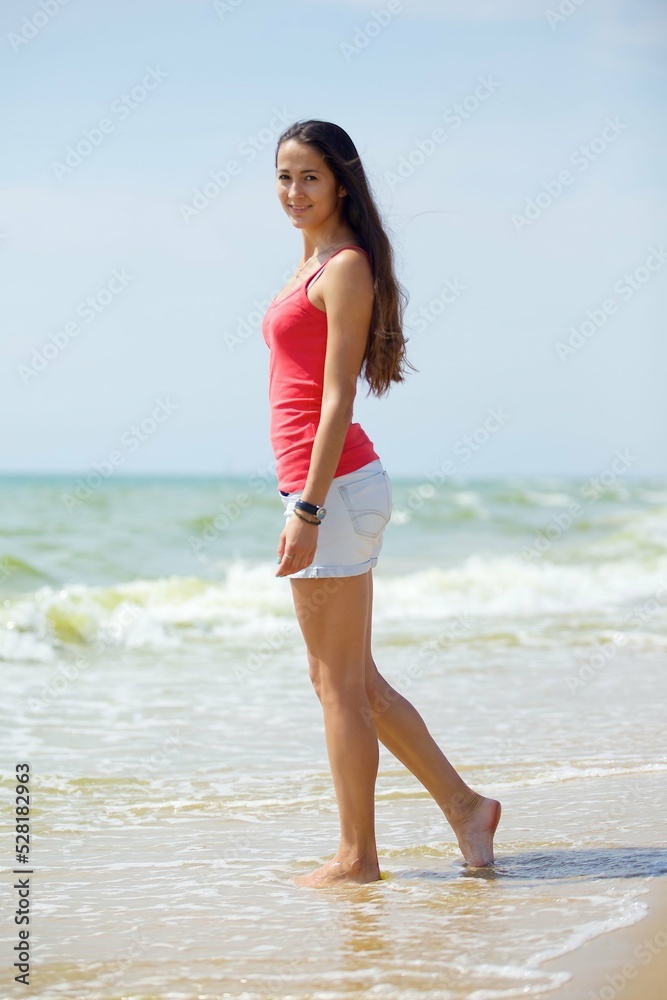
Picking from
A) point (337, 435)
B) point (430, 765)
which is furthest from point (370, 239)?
point (430, 765)

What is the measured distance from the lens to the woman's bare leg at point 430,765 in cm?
302

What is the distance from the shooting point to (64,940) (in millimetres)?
2609

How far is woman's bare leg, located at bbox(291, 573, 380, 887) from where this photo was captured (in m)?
2.85

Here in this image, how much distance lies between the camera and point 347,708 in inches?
114

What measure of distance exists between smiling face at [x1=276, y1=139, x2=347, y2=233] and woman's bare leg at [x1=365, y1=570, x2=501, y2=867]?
1.04 metres

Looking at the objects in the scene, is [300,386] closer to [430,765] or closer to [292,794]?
[430,765]

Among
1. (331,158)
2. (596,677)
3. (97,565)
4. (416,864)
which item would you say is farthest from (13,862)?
(97,565)

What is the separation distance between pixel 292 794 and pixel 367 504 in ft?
5.85

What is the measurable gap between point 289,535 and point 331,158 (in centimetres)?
103

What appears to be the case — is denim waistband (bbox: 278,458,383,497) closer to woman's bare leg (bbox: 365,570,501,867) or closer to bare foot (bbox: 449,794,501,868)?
woman's bare leg (bbox: 365,570,501,867)

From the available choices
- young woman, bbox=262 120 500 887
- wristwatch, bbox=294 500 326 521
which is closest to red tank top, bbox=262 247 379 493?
young woman, bbox=262 120 500 887
